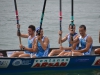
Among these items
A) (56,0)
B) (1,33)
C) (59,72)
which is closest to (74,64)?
(59,72)

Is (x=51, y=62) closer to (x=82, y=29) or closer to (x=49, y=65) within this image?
(x=49, y=65)

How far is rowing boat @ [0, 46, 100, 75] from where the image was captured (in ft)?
44.5

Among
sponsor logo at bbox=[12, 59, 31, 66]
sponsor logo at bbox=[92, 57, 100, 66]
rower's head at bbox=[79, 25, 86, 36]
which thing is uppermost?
rower's head at bbox=[79, 25, 86, 36]

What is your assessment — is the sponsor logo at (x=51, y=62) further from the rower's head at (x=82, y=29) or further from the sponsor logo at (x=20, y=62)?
the rower's head at (x=82, y=29)

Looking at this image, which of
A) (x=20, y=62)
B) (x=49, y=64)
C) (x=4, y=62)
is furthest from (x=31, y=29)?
(x=4, y=62)

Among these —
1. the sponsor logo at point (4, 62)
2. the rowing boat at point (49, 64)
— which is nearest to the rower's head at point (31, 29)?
the rowing boat at point (49, 64)

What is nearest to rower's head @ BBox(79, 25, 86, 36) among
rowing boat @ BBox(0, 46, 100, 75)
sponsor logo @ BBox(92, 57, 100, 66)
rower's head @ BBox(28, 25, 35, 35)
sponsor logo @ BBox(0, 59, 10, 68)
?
rowing boat @ BBox(0, 46, 100, 75)

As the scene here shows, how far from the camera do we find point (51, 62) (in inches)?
546

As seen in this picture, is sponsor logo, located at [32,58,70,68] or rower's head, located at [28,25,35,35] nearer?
sponsor logo, located at [32,58,70,68]

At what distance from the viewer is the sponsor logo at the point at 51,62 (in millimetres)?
13742

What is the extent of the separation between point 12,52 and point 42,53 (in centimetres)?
147

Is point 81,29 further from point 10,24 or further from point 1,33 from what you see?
point 10,24

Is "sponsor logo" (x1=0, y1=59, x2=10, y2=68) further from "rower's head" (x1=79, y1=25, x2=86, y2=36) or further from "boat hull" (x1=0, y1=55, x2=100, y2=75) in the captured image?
"rower's head" (x1=79, y1=25, x2=86, y2=36)

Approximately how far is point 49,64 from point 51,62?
12cm
